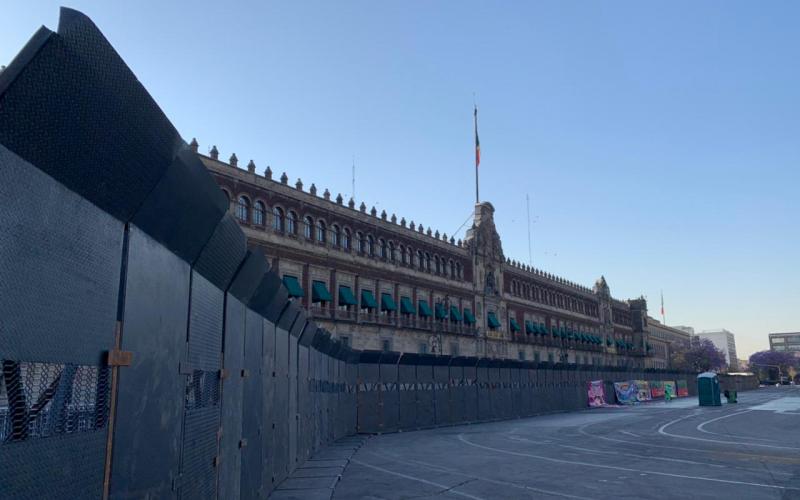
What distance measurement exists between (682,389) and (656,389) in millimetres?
15021

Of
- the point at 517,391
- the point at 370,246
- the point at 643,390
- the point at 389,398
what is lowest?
the point at 643,390

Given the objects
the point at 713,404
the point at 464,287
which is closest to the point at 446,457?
the point at 464,287

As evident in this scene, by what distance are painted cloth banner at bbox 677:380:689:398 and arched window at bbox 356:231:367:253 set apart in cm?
6377

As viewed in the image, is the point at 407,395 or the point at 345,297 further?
the point at 345,297

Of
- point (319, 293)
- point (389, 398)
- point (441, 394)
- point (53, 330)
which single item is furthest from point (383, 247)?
point (53, 330)

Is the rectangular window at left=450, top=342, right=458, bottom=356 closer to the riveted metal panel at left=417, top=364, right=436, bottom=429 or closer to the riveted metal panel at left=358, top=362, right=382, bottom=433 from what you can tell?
the riveted metal panel at left=417, top=364, right=436, bottom=429

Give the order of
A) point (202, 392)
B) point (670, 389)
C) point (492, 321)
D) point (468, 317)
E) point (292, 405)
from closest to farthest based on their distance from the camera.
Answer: point (202, 392)
point (292, 405)
point (468, 317)
point (492, 321)
point (670, 389)

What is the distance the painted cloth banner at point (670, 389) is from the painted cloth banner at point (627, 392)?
14.0 metres

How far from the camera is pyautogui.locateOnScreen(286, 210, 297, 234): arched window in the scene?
4331 centimetres

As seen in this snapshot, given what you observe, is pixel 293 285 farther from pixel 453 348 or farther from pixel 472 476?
pixel 472 476

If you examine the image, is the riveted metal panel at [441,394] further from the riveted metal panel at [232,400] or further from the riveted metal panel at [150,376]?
the riveted metal panel at [150,376]

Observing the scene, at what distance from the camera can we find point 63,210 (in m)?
3.21

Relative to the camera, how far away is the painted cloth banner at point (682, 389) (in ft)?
297

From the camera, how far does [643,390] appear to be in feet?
243
